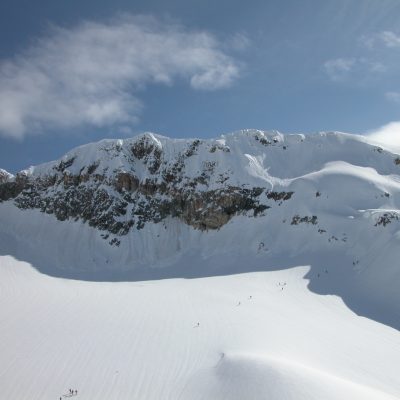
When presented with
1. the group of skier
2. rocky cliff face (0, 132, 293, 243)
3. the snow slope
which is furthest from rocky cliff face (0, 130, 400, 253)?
the group of skier

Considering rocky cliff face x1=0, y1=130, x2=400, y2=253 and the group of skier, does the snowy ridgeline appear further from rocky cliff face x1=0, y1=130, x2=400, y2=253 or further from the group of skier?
the group of skier

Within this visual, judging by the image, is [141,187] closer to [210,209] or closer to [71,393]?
[210,209]

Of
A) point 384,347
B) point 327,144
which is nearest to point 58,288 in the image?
point 384,347

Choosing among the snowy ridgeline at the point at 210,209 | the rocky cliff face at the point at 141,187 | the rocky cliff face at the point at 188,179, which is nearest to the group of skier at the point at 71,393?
the snowy ridgeline at the point at 210,209

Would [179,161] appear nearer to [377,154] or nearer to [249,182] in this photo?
[249,182]

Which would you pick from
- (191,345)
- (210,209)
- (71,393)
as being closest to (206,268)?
(210,209)

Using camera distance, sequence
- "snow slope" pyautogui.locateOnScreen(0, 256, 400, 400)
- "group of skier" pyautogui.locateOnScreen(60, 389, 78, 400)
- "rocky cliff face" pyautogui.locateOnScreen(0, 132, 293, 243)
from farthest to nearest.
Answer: "rocky cliff face" pyautogui.locateOnScreen(0, 132, 293, 243) → "group of skier" pyautogui.locateOnScreen(60, 389, 78, 400) → "snow slope" pyautogui.locateOnScreen(0, 256, 400, 400)

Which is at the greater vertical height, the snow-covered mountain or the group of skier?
the snow-covered mountain

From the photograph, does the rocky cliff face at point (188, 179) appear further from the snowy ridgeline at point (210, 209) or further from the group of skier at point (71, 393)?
the group of skier at point (71, 393)
